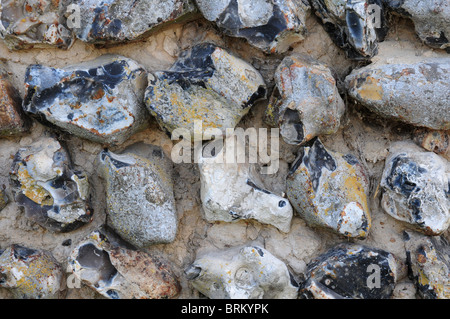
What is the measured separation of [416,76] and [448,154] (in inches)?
11.2

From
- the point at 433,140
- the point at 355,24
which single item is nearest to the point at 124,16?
the point at 355,24

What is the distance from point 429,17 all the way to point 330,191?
0.58 metres

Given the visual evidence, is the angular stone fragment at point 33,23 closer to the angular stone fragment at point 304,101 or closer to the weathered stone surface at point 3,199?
the weathered stone surface at point 3,199

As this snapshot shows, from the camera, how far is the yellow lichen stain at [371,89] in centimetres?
157

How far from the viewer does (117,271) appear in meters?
1.63

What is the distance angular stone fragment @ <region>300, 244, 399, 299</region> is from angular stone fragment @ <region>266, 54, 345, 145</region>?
0.37 metres

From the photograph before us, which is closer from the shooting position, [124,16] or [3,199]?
[124,16]

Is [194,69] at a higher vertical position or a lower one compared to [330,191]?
higher

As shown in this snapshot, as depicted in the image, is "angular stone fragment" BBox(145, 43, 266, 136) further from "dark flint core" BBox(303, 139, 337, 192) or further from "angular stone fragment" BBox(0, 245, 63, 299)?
"angular stone fragment" BBox(0, 245, 63, 299)

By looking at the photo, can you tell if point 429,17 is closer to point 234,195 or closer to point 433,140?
point 433,140

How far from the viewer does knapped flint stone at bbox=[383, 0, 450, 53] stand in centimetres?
155

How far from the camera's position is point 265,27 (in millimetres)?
1569

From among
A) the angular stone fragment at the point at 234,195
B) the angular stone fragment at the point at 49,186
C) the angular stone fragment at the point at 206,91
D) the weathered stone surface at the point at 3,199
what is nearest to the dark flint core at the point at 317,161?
the angular stone fragment at the point at 234,195

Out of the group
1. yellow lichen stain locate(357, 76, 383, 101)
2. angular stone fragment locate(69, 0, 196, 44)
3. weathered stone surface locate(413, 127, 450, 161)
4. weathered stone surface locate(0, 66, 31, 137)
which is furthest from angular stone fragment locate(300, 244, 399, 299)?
weathered stone surface locate(0, 66, 31, 137)
